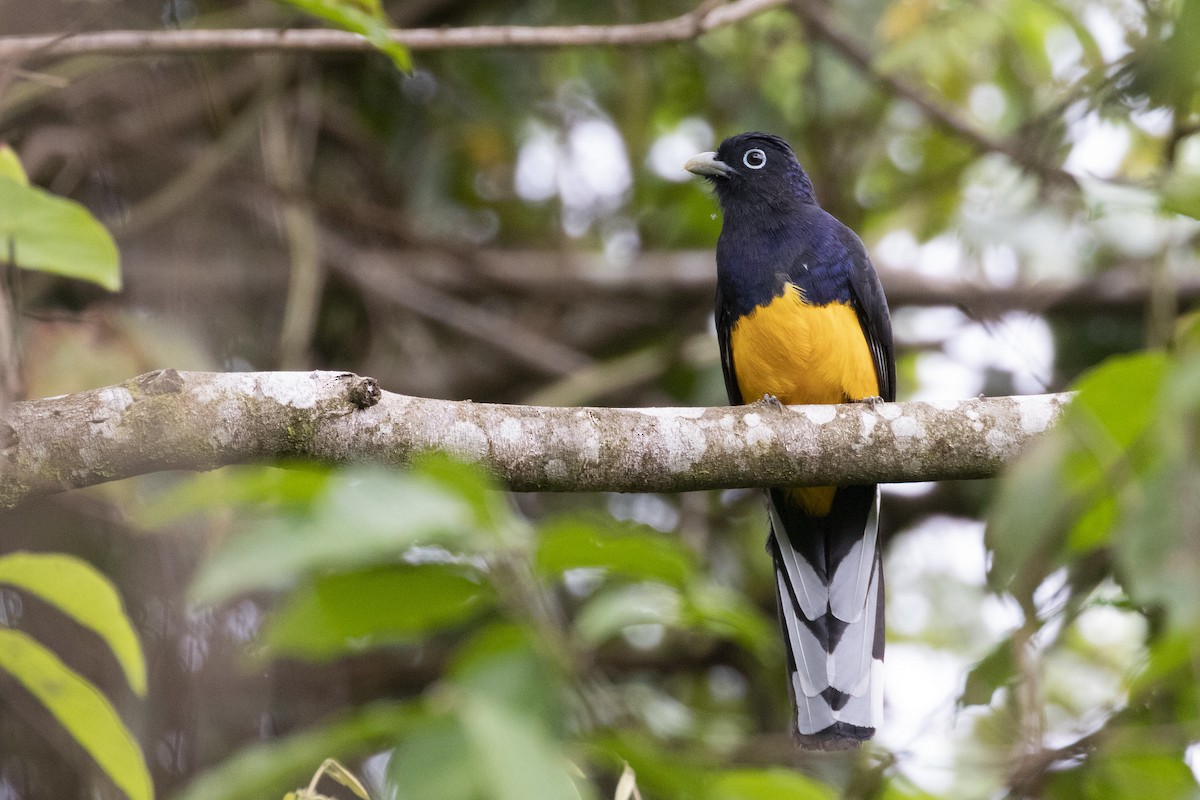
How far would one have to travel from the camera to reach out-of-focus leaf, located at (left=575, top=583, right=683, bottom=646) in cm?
237

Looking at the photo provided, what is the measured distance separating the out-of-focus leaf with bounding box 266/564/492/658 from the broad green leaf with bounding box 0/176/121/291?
0.99 meters

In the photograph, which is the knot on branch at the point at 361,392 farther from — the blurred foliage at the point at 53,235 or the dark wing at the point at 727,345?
the dark wing at the point at 727,345

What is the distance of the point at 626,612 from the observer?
94.8 inches

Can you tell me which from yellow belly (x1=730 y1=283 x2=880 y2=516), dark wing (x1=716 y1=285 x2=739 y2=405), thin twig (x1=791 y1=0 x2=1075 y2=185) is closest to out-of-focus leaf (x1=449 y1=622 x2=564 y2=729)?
yellow belly (x1=730 y1=283 x2=880 y2=516)

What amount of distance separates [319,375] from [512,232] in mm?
3872

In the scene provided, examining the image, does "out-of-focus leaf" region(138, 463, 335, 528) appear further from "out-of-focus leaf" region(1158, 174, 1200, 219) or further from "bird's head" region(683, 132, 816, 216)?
"bird's head" region(683, 132, 816, 216)

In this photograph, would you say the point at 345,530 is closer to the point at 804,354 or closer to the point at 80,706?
A: the point at 80,706

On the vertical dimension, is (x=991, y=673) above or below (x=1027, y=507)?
below

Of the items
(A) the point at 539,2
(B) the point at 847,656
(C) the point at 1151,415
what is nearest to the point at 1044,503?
(C) the point at 1151,415

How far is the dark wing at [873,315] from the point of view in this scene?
405cm

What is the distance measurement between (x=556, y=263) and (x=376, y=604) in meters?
3.85

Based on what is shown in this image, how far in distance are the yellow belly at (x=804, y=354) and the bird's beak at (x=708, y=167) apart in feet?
2.60

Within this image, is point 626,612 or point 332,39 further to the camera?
point 332,39

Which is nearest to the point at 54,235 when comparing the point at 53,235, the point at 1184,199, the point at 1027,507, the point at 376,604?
the point at 53,235
